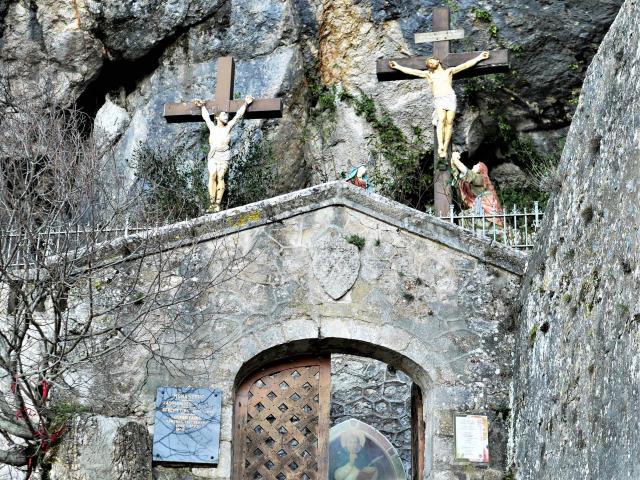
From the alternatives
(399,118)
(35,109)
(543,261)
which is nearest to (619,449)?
(543,261)

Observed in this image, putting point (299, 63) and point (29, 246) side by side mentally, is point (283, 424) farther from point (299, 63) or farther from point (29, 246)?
point (299, 63)

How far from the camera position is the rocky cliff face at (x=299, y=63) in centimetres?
1673

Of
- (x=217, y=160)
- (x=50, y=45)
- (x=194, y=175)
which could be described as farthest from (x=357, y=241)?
(x=50, y=45)

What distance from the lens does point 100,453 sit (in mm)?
8461

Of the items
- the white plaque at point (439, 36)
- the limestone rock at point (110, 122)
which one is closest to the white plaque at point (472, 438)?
the white plaque at point (439, 36)

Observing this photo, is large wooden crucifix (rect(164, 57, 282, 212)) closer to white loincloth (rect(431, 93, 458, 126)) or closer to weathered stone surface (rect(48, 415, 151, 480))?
white loincloth (rect(431, 93, 458, 126))

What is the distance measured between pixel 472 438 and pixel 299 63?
9708mm

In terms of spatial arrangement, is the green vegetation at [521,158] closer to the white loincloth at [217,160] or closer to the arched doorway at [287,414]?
the white loincloth at [217,160]

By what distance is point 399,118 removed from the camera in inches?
671

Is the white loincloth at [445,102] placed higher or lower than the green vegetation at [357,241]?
higher

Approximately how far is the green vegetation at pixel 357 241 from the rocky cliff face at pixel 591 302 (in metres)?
1.49

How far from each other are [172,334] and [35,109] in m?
6.28

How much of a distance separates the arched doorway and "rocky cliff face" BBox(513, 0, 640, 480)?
1.48m

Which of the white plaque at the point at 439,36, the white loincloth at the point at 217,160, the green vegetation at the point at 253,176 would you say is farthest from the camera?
the green vegetation at the point at 253,176
